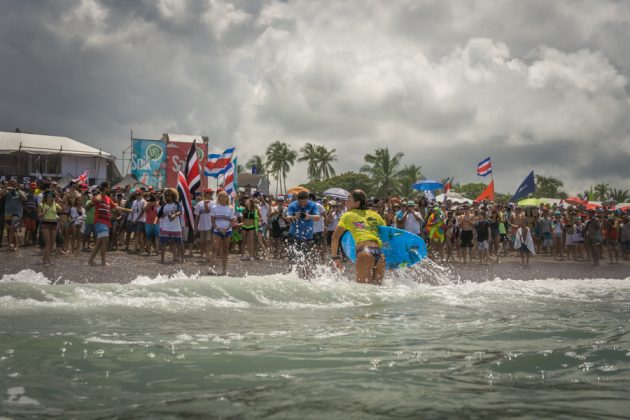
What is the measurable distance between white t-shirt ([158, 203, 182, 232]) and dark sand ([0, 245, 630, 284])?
3.04 feet

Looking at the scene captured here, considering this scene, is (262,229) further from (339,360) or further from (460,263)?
(339,360)

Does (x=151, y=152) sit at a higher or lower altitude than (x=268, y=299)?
higher

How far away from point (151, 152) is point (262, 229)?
18585 mm

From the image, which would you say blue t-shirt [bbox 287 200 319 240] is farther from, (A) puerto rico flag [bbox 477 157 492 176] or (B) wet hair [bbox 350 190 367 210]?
(A) puerto rico flag [bbox 477 157 492 176]

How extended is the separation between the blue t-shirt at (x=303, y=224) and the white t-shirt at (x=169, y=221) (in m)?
3.95

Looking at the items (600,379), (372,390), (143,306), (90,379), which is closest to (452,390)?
(372,390)

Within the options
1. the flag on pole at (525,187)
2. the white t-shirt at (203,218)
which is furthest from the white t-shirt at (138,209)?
the flag on pole at (525,187)

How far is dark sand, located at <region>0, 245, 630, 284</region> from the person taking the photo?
440 inches

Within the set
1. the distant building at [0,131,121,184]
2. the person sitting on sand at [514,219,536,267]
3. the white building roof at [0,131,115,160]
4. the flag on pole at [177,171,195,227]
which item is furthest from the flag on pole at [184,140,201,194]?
the white building roof at [0,131,115,160]

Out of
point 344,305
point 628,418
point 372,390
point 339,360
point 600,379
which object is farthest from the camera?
point 344,305

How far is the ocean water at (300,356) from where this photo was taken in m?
3.13

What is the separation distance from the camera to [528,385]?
3.57 m

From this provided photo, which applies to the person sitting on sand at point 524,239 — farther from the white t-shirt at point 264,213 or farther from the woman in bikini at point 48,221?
the woman in bikini at point 48,221

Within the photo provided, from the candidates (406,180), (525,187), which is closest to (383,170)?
(406,180)
